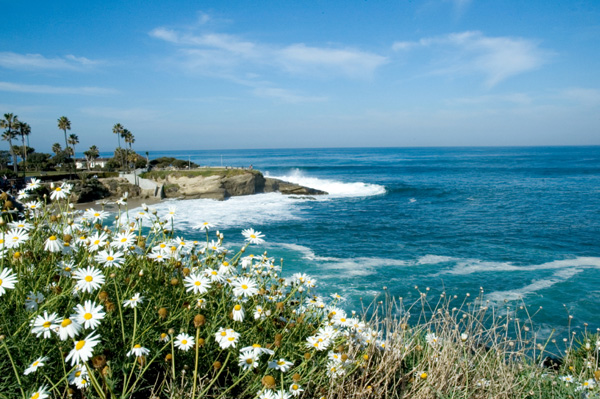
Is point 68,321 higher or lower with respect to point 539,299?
higher

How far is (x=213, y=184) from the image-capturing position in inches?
1980

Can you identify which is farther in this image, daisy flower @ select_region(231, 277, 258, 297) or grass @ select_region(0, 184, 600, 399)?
daisy flower @ select_region(231, 277, 258, 297)

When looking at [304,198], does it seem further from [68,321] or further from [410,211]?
[68,321]

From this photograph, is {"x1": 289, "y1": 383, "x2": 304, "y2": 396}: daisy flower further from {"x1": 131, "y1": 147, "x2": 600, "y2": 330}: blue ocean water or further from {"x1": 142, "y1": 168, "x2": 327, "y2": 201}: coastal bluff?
{"x1": 142, "y1": 168, "x2": 327, "y2": 201}: coastal bluff

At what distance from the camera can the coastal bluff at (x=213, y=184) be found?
50.1 m

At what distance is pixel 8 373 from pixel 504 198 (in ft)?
166

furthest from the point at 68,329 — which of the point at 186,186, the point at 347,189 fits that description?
the point at 347,189

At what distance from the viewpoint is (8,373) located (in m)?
2.75

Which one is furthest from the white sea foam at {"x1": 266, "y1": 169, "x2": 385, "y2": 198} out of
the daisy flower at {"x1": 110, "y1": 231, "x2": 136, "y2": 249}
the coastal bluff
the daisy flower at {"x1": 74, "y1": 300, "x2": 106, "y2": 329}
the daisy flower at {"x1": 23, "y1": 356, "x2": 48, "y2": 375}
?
the daisy flower at {"x1": 23, "y1": 356, "x2": 48, "y2": 375}

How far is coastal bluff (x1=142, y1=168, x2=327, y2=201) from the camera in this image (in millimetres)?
50125

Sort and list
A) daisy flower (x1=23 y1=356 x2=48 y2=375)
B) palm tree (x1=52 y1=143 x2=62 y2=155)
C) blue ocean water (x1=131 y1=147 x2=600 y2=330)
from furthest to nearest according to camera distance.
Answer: palm tree (x1=52 y1=143 x2=62 y2=155) < blue ocean water (x1=131 y1=147 x2=600 y2=330) < daisy flower (x1=23 y1=356 x2=48 y2=375)

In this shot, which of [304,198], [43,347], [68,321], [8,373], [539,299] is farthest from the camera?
[304,198]

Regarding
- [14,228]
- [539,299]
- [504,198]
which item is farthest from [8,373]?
[504,198]

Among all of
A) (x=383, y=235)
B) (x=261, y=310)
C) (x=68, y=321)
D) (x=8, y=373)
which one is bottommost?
(x=383, y=235)
